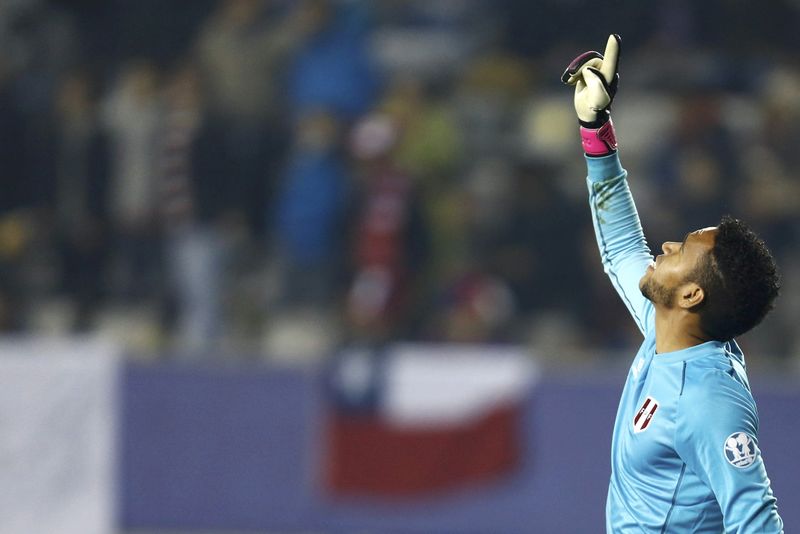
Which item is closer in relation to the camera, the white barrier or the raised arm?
the raised arm

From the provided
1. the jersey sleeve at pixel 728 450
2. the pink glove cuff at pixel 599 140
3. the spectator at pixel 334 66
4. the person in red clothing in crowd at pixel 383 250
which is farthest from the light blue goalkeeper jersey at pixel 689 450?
the spectator at pixel 334 66

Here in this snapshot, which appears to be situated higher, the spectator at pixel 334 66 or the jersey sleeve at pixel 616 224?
the spectator at pixel 334 66

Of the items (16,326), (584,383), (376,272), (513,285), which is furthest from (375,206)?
(16,326)

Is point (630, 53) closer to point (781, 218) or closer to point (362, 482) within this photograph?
point (781, 218)

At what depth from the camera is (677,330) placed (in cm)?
353

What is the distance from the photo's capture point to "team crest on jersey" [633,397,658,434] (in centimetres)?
345

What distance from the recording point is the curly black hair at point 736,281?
3.36 m

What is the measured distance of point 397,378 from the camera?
8.88m

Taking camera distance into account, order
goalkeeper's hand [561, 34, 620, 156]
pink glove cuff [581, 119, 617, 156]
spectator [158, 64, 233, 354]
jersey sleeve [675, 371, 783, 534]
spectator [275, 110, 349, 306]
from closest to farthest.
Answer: jersey sleeve [675, 371, 783, 534] < goalkeeper's hand [561, 34, 620, 156] < pink glove cuff [581, 119, 617, 156] < spectator [275, 110, 349, 306] < spectator [158, 64, 233, 354]

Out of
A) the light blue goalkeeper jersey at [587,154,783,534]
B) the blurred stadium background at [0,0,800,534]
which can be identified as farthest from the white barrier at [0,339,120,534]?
the light blue goalkeeper jersey at [587,154,783,534]

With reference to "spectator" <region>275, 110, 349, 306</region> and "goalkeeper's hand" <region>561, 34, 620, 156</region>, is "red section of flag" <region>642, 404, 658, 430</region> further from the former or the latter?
"spectator" <region>275, 110, 349, 306</region>

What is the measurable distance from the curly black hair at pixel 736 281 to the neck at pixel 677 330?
50mm

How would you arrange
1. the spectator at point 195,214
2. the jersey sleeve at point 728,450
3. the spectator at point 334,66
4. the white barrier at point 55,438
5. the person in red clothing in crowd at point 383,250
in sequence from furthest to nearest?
1. the spectator at point 334,66
2. the spectator at point 195,214
3. the person in red clothing in crowd at point 383,250
4. the white barrier at point 55,438
5. the jersey sleeve at point 728,450

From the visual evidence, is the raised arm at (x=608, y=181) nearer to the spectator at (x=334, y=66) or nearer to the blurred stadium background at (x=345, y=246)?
the blurred stadium background at (x=345, y=246)
